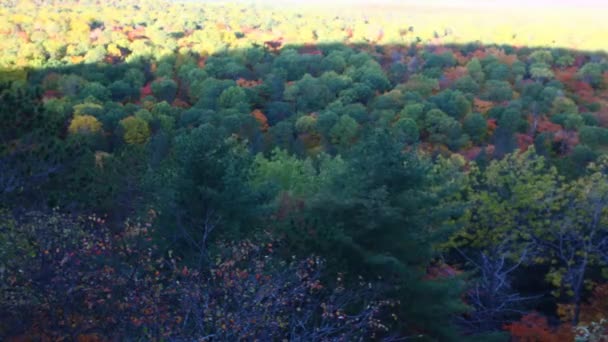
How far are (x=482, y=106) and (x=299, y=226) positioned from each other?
50.9 meters

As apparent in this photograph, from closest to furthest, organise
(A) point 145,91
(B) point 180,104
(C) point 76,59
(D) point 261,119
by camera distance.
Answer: (D) point 261,119 < (B) point 180,104 < (A) point 145,91 < (C) point 76,59

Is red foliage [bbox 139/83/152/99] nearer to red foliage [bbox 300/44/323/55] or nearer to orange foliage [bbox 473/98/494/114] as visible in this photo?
red foliage [bbox 300/44/323/55]

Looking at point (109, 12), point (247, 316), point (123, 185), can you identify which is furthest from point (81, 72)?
point (247, 316)

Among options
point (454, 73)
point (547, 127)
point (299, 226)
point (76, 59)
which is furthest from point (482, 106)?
point (299, 226)

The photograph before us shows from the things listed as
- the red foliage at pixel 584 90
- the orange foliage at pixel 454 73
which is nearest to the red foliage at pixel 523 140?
the red foliage at pixel 584 90

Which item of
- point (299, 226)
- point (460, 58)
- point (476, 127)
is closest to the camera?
point (299, 226)

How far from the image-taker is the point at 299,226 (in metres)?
10.9

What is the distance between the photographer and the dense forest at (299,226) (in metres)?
6.59

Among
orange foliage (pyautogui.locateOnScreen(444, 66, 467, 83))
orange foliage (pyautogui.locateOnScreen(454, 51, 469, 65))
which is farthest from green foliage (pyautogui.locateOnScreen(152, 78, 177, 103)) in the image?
orange foliage (pyautogui.locateOnScreen(454, 51, 469, 65))

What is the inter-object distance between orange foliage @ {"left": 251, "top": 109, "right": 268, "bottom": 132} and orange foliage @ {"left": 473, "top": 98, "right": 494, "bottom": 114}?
66.4 feet

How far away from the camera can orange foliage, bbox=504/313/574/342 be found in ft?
40.4

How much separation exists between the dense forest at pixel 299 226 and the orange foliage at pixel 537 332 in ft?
0.21

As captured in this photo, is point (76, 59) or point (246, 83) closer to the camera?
point (246, 83)

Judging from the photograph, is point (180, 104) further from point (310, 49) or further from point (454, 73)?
point (454, 73)
